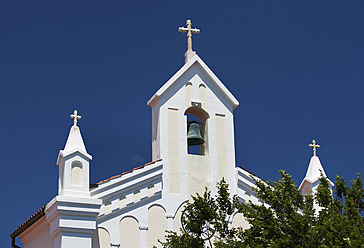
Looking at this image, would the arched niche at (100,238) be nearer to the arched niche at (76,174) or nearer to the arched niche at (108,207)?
the arched niche at (108,207)

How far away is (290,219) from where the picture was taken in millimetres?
17688

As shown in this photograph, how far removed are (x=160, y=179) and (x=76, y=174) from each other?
271cm

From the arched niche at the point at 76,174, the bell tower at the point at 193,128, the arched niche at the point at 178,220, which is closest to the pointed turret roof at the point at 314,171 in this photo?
the bell tower at the point at 193,128

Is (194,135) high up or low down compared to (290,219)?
up

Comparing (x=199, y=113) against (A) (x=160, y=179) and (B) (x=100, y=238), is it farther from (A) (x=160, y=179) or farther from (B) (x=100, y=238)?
(B) (x=100, y=238)

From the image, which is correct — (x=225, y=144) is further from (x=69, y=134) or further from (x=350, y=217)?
(x=350, y=217)

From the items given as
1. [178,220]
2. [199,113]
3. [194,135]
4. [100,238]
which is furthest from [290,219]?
[199,113]

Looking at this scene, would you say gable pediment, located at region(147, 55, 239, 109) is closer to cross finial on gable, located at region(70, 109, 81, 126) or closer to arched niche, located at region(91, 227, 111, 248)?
cross finial on gable, located at region(70, 109, 81, 126)

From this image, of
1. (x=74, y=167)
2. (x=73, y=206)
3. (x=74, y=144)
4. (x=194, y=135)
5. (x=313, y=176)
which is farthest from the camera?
(x=313, y=176)

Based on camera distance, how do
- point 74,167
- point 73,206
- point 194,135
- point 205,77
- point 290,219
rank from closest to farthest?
1. point 290,219
2. point 73,206
3. point 74,167
4. point 194,135
5. point 205,77

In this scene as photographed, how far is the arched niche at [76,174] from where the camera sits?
21781 millimetres

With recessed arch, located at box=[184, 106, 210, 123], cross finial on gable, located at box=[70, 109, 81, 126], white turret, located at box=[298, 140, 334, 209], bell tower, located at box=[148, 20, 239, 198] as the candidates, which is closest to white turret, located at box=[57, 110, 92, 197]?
cross finial on gable, located at box=[70, 109, 81, 126]

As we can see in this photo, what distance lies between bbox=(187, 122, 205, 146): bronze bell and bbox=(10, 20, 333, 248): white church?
32 mm

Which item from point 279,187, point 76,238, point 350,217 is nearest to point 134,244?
point 76,238
